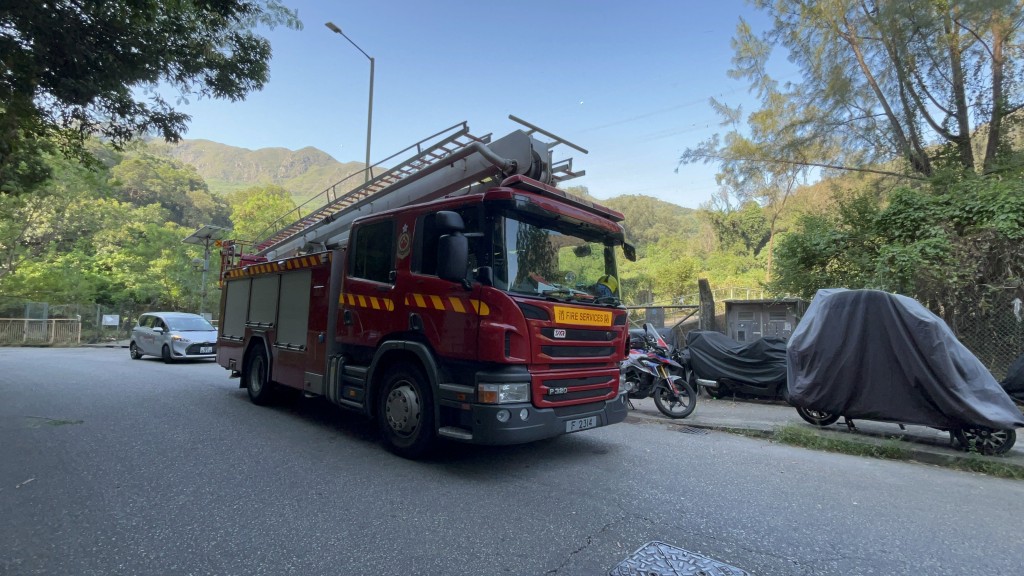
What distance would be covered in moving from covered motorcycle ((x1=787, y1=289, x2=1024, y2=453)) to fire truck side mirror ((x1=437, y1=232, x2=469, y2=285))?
510cm

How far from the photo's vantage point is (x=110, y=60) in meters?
6.45

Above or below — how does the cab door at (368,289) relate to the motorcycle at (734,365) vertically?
above

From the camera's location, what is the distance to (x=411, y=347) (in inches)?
193

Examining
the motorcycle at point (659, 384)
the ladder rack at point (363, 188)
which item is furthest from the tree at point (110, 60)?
the motorcycle at point (659, 384)

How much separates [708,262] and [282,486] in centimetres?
4571

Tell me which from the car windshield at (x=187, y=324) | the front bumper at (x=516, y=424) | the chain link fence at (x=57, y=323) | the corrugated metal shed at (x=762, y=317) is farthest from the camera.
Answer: the chain link fence at (x=57, y=323)

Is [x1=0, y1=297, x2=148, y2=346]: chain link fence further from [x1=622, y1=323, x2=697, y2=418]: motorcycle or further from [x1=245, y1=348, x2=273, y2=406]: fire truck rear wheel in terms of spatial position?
[x1=622, y1=323, x2=697, y2=418]: motorcycle

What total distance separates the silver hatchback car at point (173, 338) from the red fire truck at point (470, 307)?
9947 millimetres

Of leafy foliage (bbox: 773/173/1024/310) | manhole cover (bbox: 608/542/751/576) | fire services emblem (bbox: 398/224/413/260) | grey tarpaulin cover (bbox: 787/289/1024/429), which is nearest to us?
manhole cover (bbox: 608/542/751/576)

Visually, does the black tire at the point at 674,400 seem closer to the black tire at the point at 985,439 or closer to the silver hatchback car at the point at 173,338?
the black tire at the point at 985,439

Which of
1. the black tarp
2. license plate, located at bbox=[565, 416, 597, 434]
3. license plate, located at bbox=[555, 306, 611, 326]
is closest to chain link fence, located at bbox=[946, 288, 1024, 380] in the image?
the black tarp

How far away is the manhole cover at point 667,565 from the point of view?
7.64ft

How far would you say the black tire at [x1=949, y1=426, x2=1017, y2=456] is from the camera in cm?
549

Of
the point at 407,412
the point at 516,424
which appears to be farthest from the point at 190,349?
the point at 516,424
